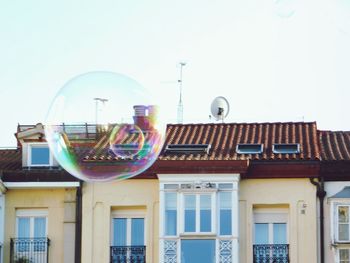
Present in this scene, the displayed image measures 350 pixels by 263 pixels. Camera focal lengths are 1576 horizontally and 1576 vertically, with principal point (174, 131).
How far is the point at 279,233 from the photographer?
48.6 m

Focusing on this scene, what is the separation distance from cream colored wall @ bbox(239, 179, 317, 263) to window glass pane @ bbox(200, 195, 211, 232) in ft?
3.35

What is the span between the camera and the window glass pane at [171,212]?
1912 inches

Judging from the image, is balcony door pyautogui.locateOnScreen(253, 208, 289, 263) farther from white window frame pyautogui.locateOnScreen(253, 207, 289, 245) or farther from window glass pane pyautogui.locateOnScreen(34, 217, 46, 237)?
window glass pane pyautogui.locateOnScreen(34, 217, 46, 237)

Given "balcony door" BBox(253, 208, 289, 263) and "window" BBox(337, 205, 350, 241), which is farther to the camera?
"balcony door" BBox(253, 208, 289, 263)

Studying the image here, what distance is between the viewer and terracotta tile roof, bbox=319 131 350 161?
49.3 meters

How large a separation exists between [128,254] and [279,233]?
470 cm

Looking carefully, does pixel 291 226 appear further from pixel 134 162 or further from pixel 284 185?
pixel 134 162

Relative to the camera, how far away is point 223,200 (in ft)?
159

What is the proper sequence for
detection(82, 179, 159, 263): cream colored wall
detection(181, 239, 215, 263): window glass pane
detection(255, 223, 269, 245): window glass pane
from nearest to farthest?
detection(181, 239, 215, 263): window glass pane, detection(255, 223, 269, 245): window glass pane, detection(82, 179, 159, 263): cream colored wall

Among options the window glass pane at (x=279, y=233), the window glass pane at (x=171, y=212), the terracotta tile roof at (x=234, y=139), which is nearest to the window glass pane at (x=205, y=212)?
the window glass pane at (x=171, y=212)

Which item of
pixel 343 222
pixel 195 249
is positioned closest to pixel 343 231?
pixel 343 222

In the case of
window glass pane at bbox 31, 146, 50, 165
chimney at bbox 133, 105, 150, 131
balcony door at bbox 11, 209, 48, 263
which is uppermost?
window glass pane at bbox 31, 146, 50, 165

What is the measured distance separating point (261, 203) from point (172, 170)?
292 cm

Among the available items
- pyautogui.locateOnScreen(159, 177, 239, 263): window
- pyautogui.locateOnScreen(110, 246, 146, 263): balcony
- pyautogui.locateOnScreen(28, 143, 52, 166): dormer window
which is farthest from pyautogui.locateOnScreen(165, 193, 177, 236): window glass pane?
pyautogui.locateOnScreen(28, 143, 52, 166): dormer window
